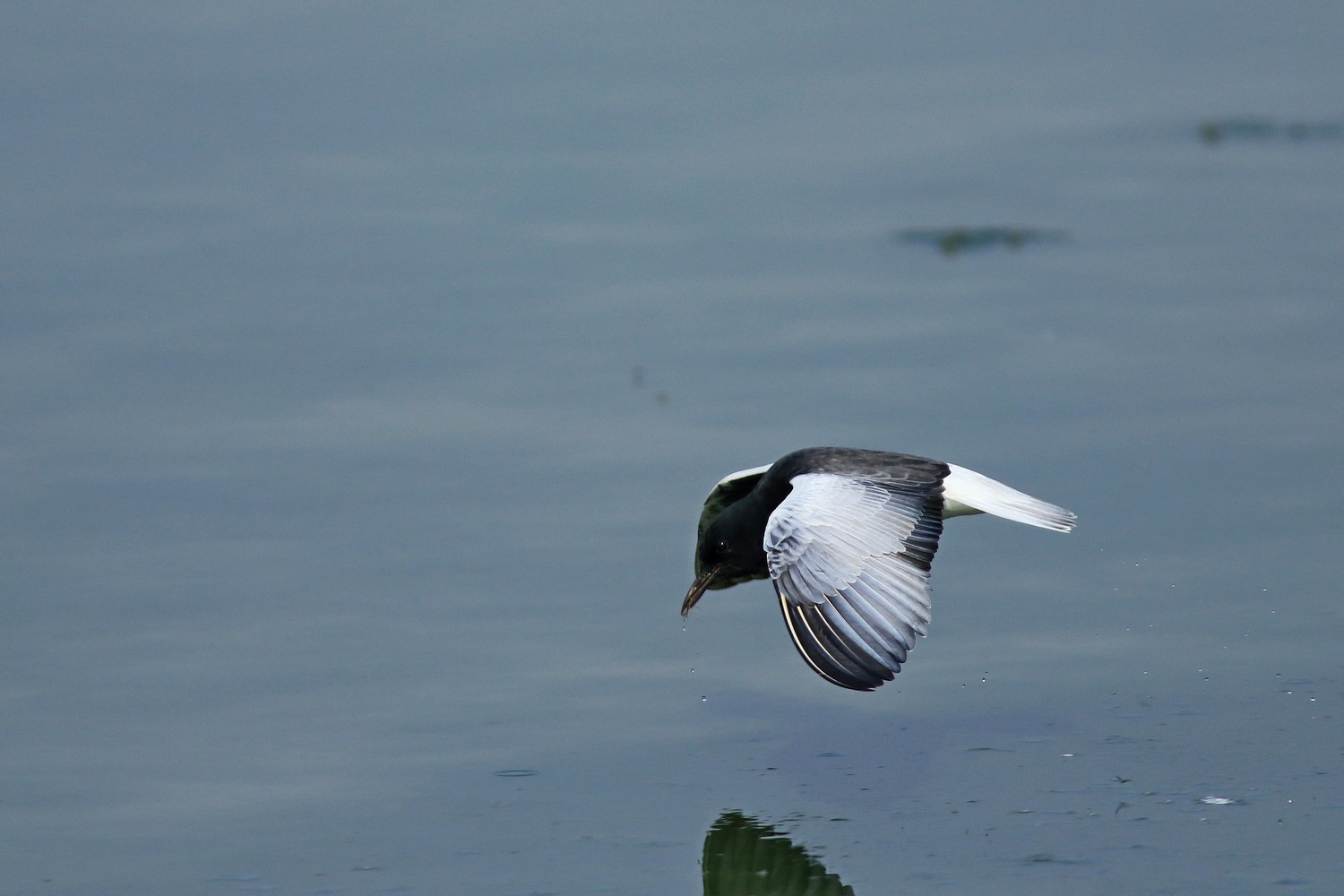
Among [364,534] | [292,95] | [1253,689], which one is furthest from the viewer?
[292,95]

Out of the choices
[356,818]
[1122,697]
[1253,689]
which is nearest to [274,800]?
[356,818]

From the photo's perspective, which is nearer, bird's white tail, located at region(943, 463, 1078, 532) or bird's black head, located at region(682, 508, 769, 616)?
bird's white tail, located at region(943, 463, 1078, 532)

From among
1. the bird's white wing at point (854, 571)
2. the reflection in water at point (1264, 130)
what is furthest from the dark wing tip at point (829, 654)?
the reflection in water at point (1264, 130)

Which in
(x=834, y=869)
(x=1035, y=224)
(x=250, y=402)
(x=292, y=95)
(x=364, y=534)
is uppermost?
(x=292, y=95)

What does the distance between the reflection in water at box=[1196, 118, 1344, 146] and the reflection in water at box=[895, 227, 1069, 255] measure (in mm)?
1671

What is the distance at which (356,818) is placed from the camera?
15.5 ft

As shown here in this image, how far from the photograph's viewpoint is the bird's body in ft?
15.1

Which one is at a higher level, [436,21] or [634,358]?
[436,21]

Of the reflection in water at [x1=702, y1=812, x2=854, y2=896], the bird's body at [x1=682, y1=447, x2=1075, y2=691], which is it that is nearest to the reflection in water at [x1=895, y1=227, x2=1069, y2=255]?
the bird's body at [x1=682, y1=447, x2=1075, y2=691]

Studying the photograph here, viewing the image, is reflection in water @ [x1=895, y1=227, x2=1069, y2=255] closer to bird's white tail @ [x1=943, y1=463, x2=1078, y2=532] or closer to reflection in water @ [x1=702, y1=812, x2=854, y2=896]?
bird's white tail @ [x1=943, y1=463, x2=1078, y2=532]

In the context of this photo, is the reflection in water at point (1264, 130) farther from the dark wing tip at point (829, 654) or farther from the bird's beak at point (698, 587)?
the dark wing tip at point (829, 654)

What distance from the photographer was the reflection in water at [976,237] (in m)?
8.63

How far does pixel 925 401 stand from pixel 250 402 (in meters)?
2.46

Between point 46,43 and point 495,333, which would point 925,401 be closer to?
point 495,333
